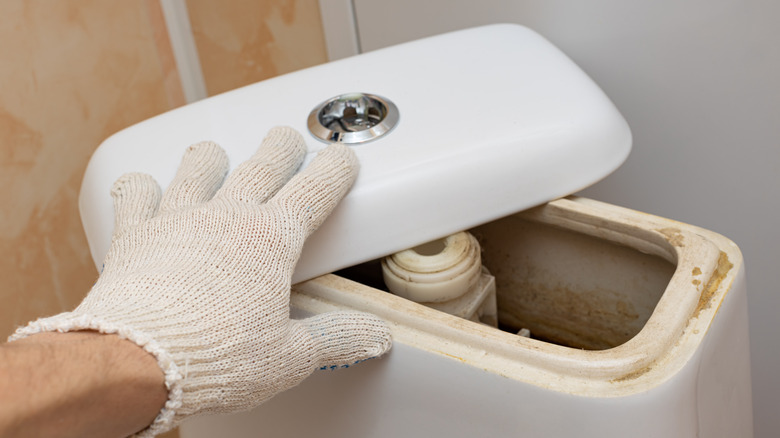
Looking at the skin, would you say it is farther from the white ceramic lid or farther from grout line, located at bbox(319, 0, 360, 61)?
grout line, located at bbox(319, 0, 360, 61)

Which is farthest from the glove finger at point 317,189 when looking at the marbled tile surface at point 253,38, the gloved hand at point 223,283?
the marbled tile surface at point 253,38

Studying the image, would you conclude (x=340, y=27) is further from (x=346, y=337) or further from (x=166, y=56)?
(x=346, y=337)

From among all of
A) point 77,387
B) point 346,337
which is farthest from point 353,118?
point 77,387

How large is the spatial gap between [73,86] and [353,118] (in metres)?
0.37

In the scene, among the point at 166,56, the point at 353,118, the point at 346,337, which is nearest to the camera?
the point at 346,337

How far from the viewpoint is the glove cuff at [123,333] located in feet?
1.12

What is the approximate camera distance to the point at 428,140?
1.66 feet

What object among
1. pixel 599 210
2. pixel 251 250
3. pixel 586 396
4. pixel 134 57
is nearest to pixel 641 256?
pixel 599 210

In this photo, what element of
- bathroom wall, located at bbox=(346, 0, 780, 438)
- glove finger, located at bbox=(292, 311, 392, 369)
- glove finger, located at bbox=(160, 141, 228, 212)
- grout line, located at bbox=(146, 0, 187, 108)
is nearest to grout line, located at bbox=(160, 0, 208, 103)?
grout line, located at bbox=(146, 0, 187, 108)

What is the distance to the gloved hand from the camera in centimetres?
36

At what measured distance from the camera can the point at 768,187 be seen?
2.08 feet

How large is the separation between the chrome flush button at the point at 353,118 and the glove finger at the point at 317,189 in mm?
47

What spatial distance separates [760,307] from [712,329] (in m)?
0.33

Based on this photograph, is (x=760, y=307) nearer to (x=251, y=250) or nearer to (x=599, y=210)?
(x=599, y=210)
